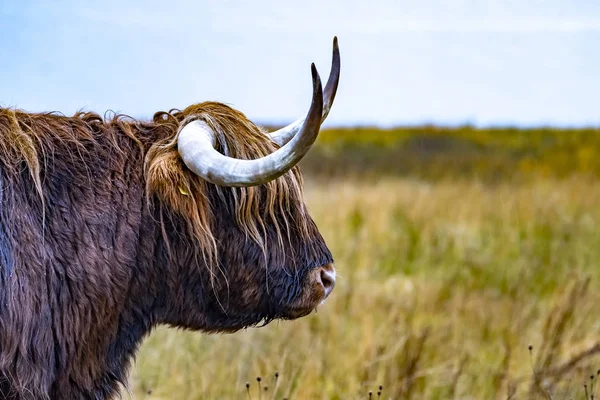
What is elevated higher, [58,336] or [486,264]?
[58,336]

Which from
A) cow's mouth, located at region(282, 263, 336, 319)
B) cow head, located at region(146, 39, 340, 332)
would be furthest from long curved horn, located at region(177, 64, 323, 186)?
cow's mouth, located at region(282, 263, 336, 319)

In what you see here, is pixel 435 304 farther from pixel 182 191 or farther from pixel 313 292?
pixel 182 191

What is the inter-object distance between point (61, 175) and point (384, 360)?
318 cm

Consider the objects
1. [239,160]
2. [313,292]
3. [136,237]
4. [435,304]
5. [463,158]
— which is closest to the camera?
[239,160]

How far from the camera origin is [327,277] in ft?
10.2

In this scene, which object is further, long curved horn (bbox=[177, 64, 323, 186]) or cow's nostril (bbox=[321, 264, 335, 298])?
cow's nostril (bbox=[321, 264, 335, 298])

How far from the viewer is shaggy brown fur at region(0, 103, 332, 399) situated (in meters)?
2.49

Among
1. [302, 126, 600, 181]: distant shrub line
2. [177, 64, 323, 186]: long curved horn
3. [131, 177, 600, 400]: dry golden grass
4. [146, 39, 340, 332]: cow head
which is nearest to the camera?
[177, 64, 323, 186]: long curved horn

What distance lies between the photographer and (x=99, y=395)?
273cm

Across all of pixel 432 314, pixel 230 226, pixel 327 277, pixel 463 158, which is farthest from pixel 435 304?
pixel 463 158

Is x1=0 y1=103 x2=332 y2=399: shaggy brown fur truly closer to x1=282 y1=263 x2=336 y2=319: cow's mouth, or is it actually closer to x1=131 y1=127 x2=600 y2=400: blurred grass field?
x1=282 y1=263 x2=336 y2=319: cow's mouth

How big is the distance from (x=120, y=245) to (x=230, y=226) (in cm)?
42

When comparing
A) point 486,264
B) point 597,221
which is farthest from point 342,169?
point 486,264

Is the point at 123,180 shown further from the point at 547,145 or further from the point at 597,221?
the point at 547,145
